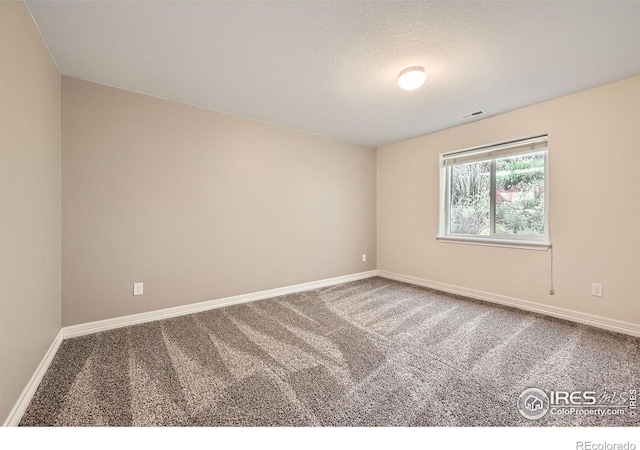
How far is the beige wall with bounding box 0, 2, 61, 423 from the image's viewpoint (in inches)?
49.8

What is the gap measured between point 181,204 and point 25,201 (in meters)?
1.30

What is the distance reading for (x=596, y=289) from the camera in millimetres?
2461

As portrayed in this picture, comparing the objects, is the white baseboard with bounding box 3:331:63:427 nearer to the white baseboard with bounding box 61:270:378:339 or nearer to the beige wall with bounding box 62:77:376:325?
the white baseboard with bounding box 61:270:378:339

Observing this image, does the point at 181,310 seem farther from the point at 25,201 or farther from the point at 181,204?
the point at 25,201

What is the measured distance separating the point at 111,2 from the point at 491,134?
12.2ft

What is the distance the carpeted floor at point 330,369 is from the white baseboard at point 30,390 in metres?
0.04

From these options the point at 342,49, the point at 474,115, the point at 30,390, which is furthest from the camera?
the point at 474,115

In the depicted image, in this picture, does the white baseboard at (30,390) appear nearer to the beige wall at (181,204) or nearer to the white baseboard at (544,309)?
the beige wall at (181,204)

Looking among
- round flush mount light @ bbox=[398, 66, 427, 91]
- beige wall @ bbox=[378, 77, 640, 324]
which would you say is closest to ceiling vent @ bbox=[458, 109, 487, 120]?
beige wall @ bbox=[378, 77, 640, 324]

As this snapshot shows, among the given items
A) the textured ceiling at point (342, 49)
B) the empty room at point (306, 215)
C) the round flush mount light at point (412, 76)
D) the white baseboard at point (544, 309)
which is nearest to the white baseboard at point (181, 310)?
the empty room at point (306, 215)

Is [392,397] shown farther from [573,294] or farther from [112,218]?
[112,218]

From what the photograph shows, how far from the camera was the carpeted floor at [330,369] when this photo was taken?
4.38ft

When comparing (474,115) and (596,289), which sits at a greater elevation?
(474,115)

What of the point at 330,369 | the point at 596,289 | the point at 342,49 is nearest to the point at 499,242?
the point at 596,289
